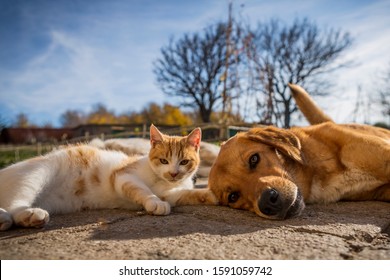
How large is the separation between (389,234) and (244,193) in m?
0.98

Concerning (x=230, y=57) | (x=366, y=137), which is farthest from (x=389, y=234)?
(x=230, y=57)

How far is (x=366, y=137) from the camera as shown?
2.85 m

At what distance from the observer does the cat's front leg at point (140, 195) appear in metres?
2.34

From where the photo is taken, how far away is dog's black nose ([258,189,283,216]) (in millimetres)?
2107

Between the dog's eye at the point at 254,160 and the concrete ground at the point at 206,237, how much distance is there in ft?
1.23

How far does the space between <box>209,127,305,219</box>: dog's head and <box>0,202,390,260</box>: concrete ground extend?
0.34 feet

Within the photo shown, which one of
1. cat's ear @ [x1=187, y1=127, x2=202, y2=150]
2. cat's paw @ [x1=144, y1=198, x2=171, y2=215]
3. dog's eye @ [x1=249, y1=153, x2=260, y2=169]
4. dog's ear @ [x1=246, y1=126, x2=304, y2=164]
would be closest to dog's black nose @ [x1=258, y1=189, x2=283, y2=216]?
dog's eye @ [x1=249, y1=153, x2=260, y2=169]

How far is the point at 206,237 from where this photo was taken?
1683mm

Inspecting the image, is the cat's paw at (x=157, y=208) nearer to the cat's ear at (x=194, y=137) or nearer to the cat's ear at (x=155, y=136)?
the cat's ear at (x=155, y=136)

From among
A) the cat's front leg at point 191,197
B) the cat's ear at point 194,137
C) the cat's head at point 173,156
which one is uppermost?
the cat's ear at point 194,137

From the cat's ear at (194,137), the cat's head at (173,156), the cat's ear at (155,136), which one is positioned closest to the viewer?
the cat's head at (173,156)

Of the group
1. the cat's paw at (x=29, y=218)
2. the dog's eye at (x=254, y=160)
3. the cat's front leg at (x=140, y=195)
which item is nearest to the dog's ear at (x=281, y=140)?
the dog's eye at (x=254, y=160)

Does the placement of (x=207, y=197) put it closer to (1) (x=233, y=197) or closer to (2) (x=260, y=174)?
(1) (x=233, y=197)

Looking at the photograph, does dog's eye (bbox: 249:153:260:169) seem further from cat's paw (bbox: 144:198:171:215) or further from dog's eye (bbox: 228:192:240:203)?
cat's paw (bbox: 144:198:171:215)
